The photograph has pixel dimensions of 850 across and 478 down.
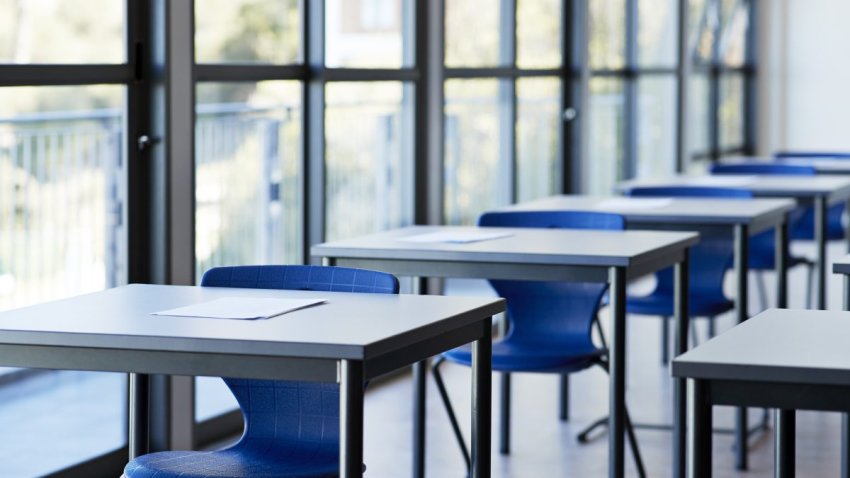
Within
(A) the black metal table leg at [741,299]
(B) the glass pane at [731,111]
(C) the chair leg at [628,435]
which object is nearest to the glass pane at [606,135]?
(B) the glass pane at [731,111]

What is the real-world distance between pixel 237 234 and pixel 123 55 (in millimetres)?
903

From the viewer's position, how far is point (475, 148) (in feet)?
21.4

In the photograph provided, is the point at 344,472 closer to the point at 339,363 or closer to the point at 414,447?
the point at 339,363

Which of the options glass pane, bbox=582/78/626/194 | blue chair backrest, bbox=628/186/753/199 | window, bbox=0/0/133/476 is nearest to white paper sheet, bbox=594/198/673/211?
blue chair backrest, bbox=628/186/753/199

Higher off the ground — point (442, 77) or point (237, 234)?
point (442, 77)

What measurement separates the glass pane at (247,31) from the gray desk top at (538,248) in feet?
3.16

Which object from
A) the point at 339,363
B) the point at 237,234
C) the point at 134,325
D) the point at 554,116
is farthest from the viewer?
the point at 554,116

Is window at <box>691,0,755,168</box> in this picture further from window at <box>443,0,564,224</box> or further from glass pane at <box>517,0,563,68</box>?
window at <box>443,0,564,224</box>

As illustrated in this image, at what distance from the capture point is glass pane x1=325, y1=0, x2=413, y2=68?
5.22 m

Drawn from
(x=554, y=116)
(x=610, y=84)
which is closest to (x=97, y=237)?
(x=554, y=116)

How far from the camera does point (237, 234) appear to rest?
4.69 meters

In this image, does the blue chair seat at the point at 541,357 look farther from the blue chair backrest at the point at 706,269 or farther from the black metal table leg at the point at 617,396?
the blue chair backrest at the point at 706,269

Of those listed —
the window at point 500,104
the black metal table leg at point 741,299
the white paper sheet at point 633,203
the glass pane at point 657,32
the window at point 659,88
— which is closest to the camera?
the black metal table leg at point 741,299

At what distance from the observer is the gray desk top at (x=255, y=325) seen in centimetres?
225
